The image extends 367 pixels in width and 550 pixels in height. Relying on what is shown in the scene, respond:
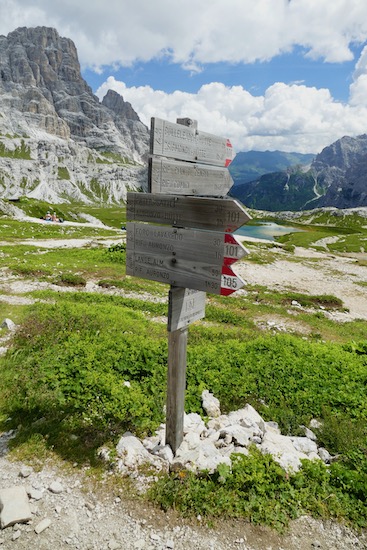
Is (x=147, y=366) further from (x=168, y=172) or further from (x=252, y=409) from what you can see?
(x=168, y=172)

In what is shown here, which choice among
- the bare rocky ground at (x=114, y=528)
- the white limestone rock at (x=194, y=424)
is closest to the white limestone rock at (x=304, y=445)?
the bare rocky ground at (x=114, y=528)

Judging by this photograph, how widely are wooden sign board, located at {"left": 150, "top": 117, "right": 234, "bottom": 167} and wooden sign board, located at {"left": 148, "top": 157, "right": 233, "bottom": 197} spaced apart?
0.12m

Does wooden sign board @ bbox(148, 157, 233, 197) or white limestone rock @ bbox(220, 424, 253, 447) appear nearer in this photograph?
wooden sign board @ bbox(148, 157, 233, 197)

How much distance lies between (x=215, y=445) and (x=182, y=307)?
3.50 m

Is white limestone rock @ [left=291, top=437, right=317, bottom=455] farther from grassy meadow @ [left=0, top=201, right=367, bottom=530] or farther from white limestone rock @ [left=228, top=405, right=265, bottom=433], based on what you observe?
white limestone rock @ [left=228, top=405, right=265, bottom=433]

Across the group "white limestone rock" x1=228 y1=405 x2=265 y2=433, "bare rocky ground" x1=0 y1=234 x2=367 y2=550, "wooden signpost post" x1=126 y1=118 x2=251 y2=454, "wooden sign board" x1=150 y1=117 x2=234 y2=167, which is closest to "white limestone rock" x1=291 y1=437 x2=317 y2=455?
"white limestone rock" x1=228 y1=405 x2=265 y2=433

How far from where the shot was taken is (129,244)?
6.74 m

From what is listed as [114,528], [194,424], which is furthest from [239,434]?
[114,528]

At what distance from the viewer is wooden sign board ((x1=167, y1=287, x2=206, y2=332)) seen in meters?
6.30

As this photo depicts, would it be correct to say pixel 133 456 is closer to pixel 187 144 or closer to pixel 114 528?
pixel 114 528

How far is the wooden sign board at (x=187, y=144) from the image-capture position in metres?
5.44

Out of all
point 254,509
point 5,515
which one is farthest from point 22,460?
point 254,509

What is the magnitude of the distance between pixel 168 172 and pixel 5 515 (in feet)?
20.9

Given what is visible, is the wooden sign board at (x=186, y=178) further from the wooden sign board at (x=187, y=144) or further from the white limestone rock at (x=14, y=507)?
the white limestone rock at (x=14, y=507)
